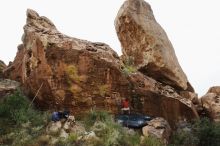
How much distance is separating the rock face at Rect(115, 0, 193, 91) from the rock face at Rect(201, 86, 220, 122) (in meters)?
1.34

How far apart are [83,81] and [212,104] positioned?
7986 mm

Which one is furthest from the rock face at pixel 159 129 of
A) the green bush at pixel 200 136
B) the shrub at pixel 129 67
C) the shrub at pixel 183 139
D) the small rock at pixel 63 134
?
the small rock at pixel 63 134

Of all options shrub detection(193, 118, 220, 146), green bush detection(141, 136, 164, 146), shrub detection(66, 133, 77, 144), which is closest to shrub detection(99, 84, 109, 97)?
green bush detection(141, 136, 164, 146)

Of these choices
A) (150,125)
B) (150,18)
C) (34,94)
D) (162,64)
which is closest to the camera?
(150,125)

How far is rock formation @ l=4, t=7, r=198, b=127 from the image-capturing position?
21.3m

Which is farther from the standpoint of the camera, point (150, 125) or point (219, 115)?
point (219, 115)

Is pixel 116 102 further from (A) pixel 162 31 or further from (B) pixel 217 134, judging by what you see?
(A) pixel 162 31

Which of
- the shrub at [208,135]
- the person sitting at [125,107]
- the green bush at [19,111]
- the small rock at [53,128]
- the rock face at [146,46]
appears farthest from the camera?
the rock face at [146,46]

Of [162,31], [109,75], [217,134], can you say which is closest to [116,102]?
[109,75]

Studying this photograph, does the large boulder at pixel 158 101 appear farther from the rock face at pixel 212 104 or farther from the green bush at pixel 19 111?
the green bush at pixel 19 111

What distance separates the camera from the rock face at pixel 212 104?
2430 centimetres

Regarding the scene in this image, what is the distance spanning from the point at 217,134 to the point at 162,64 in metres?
4.98

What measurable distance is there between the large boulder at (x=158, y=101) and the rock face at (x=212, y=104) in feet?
5.24

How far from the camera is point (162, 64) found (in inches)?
948
